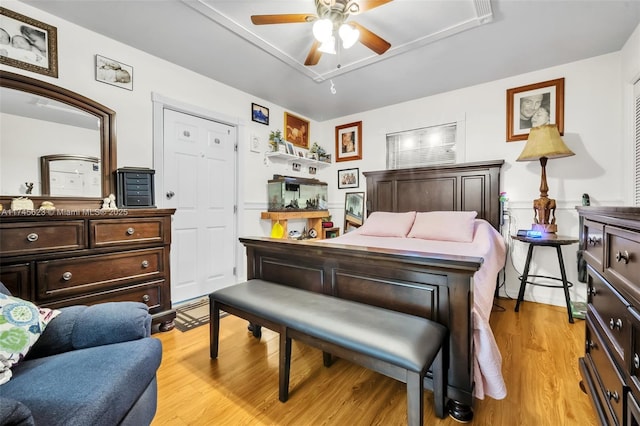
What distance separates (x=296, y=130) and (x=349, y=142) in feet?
2.87

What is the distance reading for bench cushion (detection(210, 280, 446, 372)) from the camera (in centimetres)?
107

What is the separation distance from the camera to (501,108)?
3107 millimetres

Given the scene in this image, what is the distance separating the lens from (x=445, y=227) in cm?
279

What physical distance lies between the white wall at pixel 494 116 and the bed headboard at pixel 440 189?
21cm

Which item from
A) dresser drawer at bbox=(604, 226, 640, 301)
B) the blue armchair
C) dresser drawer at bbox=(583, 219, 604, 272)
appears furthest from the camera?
dresser drawer at bbox=(583, 219, 604, 272)

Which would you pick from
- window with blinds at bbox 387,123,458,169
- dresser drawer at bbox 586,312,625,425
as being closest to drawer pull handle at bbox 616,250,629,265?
dresser drawer at bbox 586,312,625,425

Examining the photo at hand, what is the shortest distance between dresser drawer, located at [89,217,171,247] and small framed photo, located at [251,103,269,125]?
1929 mm

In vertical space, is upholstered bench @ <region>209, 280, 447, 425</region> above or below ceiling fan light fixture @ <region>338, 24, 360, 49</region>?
below

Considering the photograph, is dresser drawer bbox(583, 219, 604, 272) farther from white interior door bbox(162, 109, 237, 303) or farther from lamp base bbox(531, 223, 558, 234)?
white interior door bbox(162, 109, 237, 303)

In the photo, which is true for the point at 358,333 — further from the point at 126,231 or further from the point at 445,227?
the point at 445,227

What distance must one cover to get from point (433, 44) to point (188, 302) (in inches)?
139

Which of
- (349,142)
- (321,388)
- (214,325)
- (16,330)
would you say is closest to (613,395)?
(321,388)

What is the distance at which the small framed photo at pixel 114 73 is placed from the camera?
229 cm

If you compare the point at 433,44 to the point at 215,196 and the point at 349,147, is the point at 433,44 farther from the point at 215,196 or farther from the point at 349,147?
the point at 215,196
